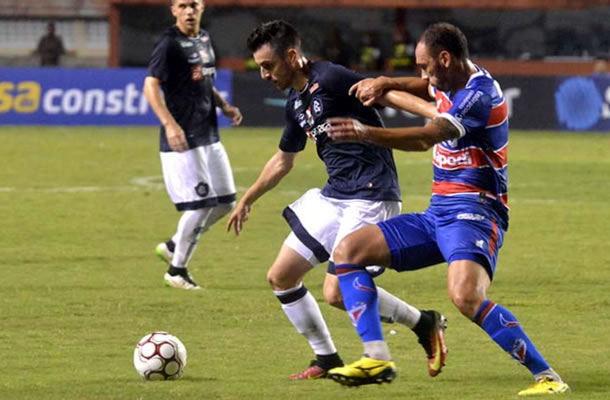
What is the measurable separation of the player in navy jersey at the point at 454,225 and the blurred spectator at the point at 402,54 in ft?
92.5

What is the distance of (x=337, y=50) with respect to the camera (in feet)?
119

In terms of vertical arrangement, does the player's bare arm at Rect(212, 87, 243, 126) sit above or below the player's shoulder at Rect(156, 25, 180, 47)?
below

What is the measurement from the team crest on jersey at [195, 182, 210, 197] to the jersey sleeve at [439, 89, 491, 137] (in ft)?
15.8

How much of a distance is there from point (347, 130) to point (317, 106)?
129 cm

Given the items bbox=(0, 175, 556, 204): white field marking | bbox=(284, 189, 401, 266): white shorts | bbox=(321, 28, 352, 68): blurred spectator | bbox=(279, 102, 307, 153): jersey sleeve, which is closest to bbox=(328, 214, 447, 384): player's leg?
bbox=(284, 189, 401, 266): white shorts

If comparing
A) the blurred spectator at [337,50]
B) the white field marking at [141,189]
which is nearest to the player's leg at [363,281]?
the white field marking at [141,189]

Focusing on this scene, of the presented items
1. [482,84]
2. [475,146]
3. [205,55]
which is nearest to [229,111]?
[205,55]

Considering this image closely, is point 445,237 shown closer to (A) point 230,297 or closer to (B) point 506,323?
(B) point 506,323

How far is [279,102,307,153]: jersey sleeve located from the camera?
8.47 m

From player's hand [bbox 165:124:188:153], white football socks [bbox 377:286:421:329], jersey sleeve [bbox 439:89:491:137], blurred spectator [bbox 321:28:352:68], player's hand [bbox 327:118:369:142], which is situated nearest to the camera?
player's hand [bbox 327:118:369:142]

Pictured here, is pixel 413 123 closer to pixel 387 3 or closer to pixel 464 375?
pixel 387 3

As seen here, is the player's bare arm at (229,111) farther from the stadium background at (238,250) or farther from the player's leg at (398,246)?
the player's leg at (398,246)

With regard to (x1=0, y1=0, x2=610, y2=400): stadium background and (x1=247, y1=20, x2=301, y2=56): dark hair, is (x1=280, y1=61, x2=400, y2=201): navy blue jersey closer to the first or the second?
(x1=247, y1=20, x2=301, y2=56): dark hair

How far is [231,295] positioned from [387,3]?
2748 cm
